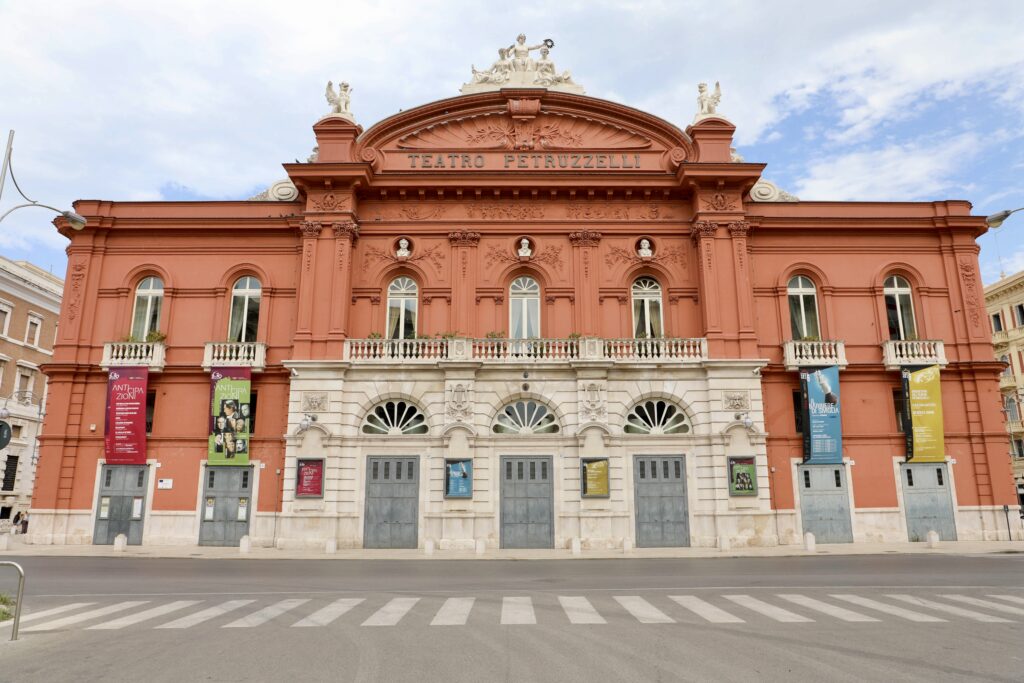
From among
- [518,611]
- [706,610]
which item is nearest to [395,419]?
[518,611]

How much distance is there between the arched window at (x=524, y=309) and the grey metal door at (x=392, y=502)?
21.7 feet

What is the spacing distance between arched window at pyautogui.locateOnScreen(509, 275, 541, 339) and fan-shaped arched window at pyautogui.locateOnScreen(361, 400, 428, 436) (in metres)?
4.95

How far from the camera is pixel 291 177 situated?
2711 cm

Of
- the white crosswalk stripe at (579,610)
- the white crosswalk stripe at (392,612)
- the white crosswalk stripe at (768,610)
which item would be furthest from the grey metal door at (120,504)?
the white crosswalk stripe at (768,610)

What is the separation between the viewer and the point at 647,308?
90.8 ft

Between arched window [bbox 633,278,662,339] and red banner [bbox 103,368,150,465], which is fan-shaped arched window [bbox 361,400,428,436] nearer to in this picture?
red banner [bbox 103,368,150,465]

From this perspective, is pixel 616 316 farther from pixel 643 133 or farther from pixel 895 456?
pixel 895 456

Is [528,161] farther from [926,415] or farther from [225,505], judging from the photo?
[926,415]

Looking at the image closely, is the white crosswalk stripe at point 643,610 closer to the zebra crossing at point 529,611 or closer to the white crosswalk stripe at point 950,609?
the zebra crossing at point 529,611

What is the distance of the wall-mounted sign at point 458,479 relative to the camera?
24.2 metres

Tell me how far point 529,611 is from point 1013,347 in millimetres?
49989

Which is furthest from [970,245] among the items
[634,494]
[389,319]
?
[389,319]

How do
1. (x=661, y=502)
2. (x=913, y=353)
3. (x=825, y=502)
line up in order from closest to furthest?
(x=661, y=502) → (x=825, y=502) → (x=913, y=353)

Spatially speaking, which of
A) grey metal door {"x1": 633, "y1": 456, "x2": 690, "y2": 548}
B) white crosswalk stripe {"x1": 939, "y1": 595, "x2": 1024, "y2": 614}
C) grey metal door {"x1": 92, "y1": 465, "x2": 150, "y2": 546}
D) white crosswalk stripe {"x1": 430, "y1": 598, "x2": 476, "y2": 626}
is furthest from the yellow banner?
grey metal door {"x1": 92, "y1": 465, "x2": 150, "y2": 546}
